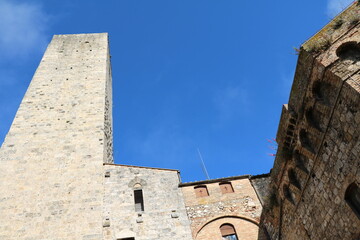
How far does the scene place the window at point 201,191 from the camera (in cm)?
1265

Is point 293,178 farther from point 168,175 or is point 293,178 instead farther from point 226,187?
point 168,175

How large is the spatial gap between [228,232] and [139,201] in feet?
11.7

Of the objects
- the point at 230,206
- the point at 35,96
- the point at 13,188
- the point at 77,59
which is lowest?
the point at 230,206

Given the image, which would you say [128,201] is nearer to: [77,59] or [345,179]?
[345,179]

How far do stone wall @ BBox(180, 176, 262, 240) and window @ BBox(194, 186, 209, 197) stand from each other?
0.12 metres

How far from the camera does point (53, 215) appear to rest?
11289 millimetres

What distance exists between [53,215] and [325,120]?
9497 millimetres

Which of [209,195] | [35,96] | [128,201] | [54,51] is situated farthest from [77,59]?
[209,195]

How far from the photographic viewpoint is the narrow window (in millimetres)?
12108

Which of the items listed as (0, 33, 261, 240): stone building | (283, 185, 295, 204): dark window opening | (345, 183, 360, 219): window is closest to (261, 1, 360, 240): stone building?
(345, 183, 360, 219): window

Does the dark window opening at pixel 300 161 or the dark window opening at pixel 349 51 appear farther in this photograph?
the dark window opening at pixel 300 161

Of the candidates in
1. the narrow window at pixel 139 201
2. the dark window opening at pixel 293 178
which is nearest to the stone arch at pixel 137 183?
the narrow window at pixel 139 201

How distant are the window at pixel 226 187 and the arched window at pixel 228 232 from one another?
1512 millimetres

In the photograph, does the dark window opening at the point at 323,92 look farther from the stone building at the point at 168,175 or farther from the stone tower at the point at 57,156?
the stone tower at the point at 57,156
